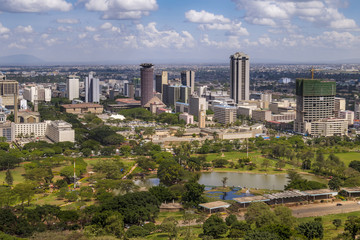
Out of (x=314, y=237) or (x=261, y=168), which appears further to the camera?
(x=261, y=168)

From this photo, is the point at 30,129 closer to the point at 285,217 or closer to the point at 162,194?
the point at 162,194

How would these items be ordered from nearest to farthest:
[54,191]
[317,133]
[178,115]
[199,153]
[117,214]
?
[117,214], [54,191], [199,153], [317,133], [178,115]

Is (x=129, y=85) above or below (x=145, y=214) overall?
above

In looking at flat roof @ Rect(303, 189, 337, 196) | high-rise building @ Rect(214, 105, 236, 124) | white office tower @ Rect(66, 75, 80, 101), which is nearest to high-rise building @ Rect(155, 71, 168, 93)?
white office tower @ Rect(66, 75, 80, 101)

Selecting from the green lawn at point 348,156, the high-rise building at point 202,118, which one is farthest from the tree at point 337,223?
the high-rise building at point 202,118

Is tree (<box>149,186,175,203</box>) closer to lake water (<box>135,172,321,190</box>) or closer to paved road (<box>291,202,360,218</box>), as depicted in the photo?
lake water (<box>135,172,321,190</box>)

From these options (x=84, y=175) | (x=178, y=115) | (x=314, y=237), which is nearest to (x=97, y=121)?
(x=178, y=115)

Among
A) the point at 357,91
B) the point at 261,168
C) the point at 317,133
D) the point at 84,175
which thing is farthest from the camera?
the point at 357,91

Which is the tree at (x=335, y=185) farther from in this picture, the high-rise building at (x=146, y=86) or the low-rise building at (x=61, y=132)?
the high-rise building at (x=146, y=86)

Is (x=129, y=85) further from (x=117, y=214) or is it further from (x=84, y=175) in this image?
(x=117, y=214)
